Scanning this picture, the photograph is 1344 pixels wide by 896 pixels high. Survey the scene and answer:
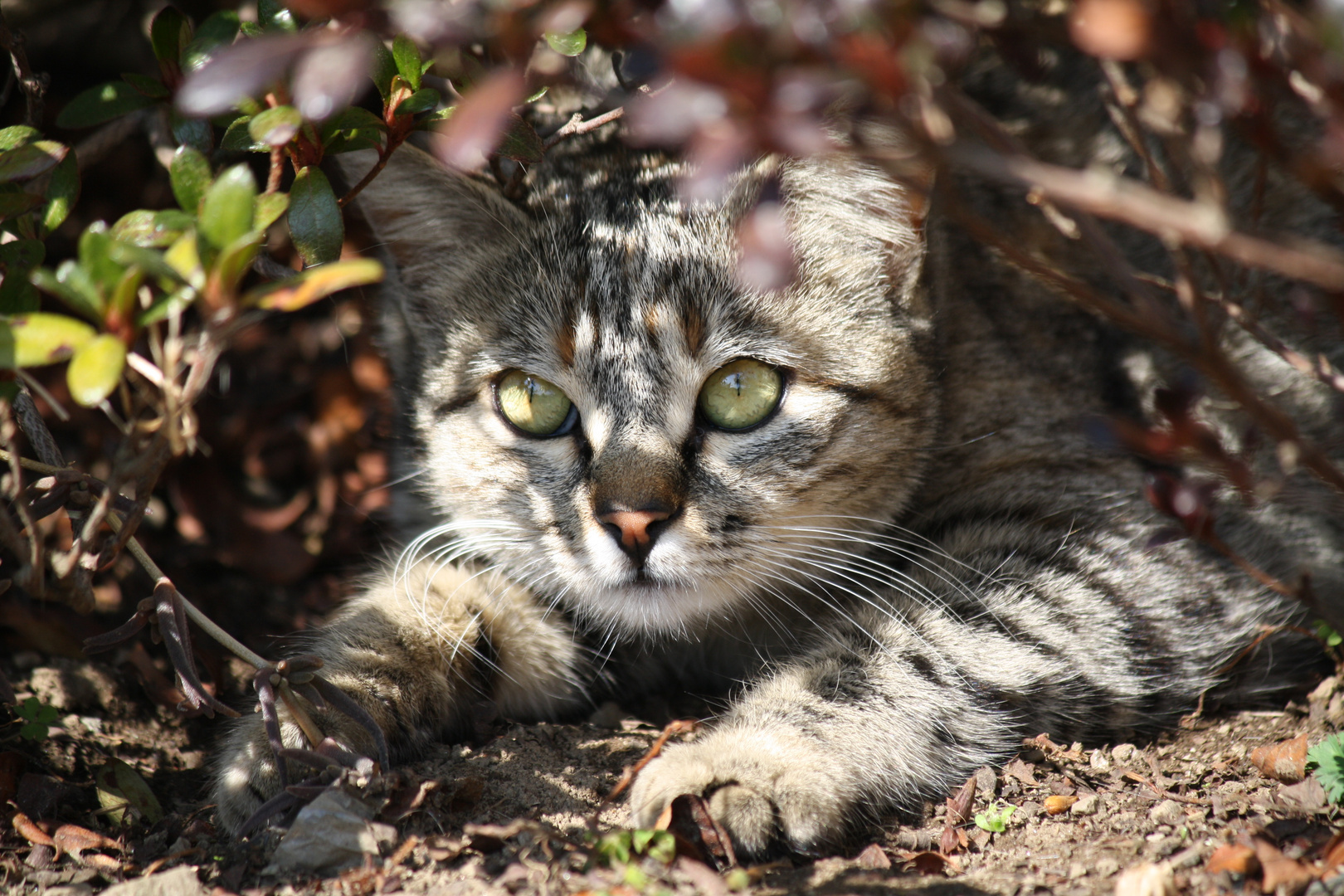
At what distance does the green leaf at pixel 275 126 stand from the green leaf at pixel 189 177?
0.10 m

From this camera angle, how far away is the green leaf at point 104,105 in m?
1.93

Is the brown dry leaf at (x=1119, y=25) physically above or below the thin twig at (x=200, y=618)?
above

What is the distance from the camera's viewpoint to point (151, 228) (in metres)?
1.59

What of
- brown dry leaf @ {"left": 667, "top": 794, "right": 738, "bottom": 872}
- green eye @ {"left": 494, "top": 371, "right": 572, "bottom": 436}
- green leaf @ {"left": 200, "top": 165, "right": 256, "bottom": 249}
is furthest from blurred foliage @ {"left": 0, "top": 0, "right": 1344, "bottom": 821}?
brown dry leaf @ {"left": 667, "top": 794, "right": 738, "bottom": 872}

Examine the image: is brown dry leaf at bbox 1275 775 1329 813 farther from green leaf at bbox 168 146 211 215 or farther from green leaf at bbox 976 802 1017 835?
green leaf at bbox 168 146 211 215

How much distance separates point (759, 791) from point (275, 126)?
1363 mm

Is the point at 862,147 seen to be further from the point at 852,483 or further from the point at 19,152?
the point at 19,152

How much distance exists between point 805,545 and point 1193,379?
915mm

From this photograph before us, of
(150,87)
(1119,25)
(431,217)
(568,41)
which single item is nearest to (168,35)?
(150,87)

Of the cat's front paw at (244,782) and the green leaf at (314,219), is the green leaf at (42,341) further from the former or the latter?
the cat's front paw at (244,782)

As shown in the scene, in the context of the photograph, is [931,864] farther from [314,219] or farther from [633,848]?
[314,219]

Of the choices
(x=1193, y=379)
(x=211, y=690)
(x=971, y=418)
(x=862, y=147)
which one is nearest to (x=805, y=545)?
(x=971, y=418)

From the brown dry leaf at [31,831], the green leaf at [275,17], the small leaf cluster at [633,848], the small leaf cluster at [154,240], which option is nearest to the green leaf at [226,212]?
the small leaf cluster at [154,240]

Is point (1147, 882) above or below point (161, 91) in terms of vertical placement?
Answer: below
